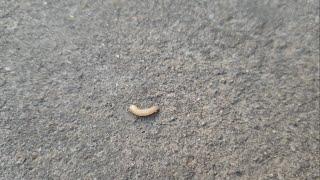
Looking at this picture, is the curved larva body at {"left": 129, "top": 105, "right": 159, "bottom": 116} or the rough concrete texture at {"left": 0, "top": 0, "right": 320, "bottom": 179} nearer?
the rough concrete texture at {"left": 0, "top": 0, "right": 320, "bottom": 179}

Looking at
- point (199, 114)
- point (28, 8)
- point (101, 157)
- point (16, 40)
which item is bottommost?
point (101, 157)

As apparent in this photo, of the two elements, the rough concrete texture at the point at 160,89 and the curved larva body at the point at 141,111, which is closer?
the rough concrete texture at the point at 160,89

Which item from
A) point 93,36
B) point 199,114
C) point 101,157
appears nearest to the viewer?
point 101,157

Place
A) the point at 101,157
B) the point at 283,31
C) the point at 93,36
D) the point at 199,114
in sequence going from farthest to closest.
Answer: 1. the point at 283,31
2. the point at 93,36
3. the point at 199,114
4. the point at 101,157

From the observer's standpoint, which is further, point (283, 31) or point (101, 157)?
point (283, 31)

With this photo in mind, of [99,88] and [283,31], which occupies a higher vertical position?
[283,31]

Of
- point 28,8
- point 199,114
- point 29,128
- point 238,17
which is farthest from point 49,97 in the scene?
point 238,17

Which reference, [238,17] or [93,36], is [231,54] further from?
[93,36]
